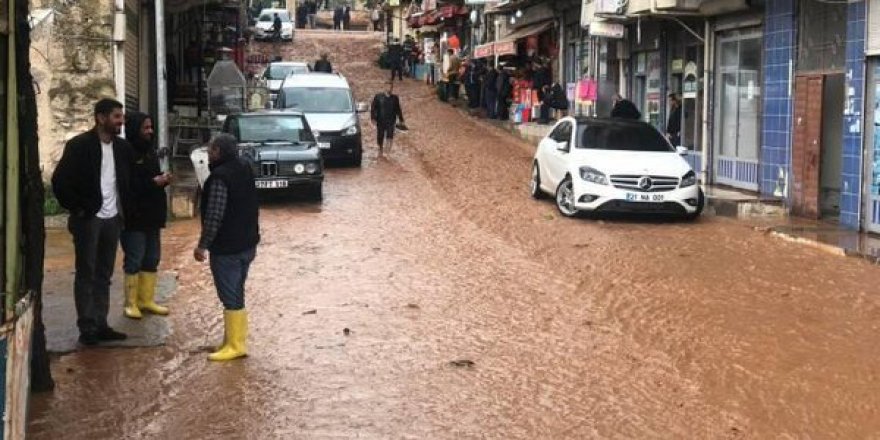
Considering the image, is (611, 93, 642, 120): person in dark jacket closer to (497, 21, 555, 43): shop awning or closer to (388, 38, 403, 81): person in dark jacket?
(497, 21, 555, 43): shop awning

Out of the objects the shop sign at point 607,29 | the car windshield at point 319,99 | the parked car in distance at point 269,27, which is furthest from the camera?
the parked car in distance at point 269,27

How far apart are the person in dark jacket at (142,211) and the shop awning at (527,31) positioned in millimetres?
25598

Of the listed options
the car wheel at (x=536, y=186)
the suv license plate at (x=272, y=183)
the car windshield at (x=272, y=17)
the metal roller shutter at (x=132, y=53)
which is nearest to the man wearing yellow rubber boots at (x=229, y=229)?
the suv license plate at (x=272, y=183)

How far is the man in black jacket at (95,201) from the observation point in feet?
25.2

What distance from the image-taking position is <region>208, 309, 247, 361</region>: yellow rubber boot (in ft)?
24.9

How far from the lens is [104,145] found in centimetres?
788

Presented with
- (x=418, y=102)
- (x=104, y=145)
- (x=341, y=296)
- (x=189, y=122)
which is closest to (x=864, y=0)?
(x=341, y=296)

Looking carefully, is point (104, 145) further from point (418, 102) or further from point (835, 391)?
point (418, 102)

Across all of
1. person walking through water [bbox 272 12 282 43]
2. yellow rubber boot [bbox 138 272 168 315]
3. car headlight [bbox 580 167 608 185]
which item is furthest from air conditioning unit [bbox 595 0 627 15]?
person walking through water [bbox 272 12 282 43]

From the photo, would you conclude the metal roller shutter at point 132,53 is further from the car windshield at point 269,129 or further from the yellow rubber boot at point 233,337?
the yellow rubber boot at point 233,337

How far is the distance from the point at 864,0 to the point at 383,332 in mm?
9434

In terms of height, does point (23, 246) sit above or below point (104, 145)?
below

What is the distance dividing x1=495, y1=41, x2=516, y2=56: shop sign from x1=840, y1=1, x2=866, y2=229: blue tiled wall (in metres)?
19.3

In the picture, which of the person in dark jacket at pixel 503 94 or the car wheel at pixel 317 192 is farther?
the person in dark jacket at pixel 503 94
